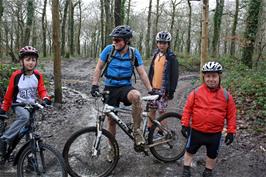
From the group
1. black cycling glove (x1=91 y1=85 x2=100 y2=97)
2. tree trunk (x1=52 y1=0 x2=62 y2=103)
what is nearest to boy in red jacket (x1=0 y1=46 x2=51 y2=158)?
black cycling glove (x1=91 y1=85 x2=100 y2=97)

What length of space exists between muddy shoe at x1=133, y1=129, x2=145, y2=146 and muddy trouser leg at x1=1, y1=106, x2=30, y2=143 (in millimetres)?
1748

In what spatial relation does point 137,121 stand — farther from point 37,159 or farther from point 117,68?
point 37,159

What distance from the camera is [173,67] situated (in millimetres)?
5703

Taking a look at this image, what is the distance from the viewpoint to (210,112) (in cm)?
436

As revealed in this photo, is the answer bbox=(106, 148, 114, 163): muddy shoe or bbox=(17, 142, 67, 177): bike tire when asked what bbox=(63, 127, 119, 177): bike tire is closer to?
bbox=(106, 148, 114, 163): muddy shoe

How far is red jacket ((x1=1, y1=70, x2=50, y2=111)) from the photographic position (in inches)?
175

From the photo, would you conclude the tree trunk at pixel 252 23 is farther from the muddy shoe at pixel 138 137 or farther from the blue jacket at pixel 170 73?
the muddy shoe at pixel 138 137

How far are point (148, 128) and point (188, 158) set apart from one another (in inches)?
39.8

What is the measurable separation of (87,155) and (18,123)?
120cm

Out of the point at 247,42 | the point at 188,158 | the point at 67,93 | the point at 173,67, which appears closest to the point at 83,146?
the point at 188,158

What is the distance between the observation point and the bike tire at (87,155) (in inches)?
180

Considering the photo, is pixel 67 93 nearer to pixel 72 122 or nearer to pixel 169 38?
pixel 72 122

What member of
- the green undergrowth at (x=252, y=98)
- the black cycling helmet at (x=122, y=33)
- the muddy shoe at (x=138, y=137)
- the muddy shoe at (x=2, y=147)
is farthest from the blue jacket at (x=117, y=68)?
the green undergrowth at (x=252, y=98)

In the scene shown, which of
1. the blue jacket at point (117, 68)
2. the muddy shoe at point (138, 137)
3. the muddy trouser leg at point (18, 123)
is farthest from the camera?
the muddy shoe at point (138, 137)
